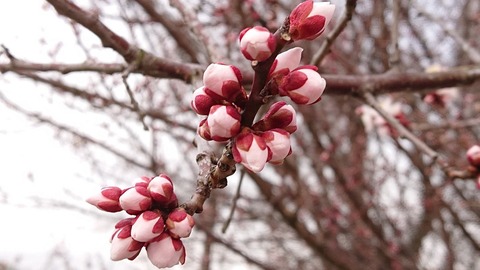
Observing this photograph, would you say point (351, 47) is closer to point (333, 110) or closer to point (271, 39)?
point (333, 110)

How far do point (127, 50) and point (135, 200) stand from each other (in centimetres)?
75

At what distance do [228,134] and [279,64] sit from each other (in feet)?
0.41

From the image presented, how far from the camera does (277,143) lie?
67cm

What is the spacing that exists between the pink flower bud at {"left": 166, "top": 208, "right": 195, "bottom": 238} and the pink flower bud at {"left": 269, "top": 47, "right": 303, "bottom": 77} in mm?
235

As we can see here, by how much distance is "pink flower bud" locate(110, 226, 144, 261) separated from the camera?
2.25 ft

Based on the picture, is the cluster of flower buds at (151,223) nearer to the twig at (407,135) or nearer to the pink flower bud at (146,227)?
the pink flower bud at (146,227)

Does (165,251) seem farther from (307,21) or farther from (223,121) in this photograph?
(307,21)

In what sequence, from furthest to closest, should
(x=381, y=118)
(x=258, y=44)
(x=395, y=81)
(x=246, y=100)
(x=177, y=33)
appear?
(x=177, y=33) < (x=381, y=118) < (x=395, y=81) < (x=246, y=100) < (x=258, y=44)

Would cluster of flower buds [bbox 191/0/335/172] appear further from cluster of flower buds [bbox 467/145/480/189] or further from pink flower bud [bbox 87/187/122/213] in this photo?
cluster of flower buds [bbox 467/145/480/189]

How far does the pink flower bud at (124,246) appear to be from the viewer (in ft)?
2.25

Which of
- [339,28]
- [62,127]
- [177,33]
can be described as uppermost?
[339,28]

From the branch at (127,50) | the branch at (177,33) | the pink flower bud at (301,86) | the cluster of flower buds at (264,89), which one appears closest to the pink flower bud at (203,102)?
the cluster of flower buds at (264,89)

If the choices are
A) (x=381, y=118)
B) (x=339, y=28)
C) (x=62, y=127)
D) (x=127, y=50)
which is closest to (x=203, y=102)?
(x=127, y=50)

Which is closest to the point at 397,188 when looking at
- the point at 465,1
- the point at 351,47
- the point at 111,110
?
the point at 351,47
